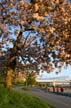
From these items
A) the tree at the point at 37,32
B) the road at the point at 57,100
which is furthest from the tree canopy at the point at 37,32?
the road at the point at 57,100

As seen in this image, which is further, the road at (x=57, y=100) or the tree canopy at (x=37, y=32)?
the road at (x=57, y=100)

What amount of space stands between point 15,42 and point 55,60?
2.47 metres

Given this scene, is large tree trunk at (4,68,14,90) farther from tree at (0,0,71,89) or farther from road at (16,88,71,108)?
road at (16,88,71,108)

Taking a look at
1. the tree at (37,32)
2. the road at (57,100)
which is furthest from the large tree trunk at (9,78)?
the road at (57,100)

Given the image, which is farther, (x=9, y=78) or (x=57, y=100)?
(x=57, y=100)

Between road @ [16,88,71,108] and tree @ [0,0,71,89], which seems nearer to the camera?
tree @ [0,0,71,89]

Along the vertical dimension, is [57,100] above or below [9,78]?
below

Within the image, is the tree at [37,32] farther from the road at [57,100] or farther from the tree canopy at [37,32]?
the road at [57,100]

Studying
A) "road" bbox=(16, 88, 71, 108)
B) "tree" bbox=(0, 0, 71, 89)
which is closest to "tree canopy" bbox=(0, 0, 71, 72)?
"tree" bbox=(0, 0, 71, 89)

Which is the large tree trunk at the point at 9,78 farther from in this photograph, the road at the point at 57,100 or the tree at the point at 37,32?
the road at the point at 57,100

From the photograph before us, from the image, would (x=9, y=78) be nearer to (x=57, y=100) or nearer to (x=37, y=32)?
(x=37, y=32)

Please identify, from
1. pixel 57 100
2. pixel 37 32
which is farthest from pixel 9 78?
pixel 57 100

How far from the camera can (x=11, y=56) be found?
19.9 meters

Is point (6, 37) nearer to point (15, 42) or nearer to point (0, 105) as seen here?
point (15, 42)
